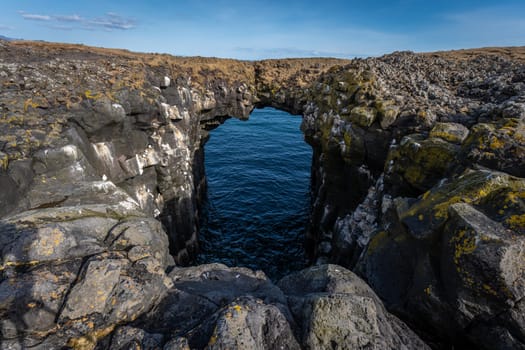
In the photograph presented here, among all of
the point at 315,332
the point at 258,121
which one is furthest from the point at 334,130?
the point at 258,121

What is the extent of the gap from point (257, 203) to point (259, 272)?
2744 centimetres

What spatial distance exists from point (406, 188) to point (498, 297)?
813 cm

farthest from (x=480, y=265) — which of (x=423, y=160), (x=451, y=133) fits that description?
(x=451, y=133)

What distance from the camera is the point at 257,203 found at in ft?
120

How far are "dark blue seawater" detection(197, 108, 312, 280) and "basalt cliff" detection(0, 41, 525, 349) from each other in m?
10.1

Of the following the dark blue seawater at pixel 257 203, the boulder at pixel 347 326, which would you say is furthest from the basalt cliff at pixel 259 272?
the dark blue seawater at pixel 257 203

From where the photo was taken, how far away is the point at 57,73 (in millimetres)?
16109

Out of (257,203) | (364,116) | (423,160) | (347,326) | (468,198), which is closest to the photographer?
(347,326)

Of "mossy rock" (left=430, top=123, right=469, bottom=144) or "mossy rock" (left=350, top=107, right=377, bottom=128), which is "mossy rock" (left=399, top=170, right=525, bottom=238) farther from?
"mossy rock" (left=350, top=107, right=377, bottom=128)

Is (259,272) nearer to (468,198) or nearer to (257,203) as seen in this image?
(468,198)

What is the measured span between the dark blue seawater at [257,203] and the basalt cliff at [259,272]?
1011 cm

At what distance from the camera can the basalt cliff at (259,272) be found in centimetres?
527

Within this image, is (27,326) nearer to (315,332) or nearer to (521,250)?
(315,332)

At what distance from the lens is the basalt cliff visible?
5.27 meters
